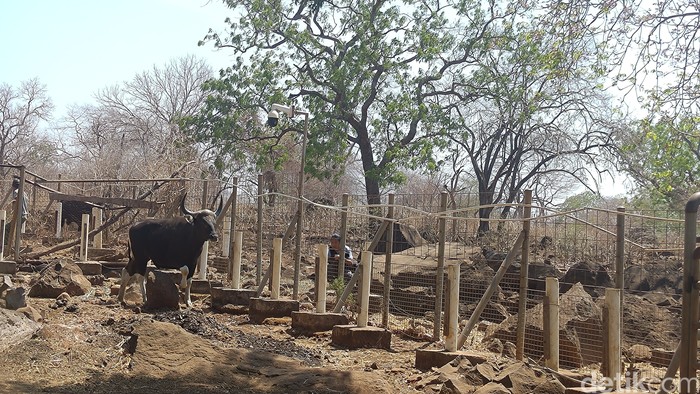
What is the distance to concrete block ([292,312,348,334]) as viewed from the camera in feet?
40.5

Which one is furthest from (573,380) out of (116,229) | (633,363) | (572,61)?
(116,229)

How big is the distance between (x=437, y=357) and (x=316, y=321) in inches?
125

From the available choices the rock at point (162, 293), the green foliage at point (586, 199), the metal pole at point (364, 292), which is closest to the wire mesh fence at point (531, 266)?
the metal pole at point (364, 292)

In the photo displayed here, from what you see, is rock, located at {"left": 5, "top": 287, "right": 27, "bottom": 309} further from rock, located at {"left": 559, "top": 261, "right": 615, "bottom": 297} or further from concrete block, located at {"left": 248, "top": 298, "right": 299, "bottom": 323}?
rock, located at {"left": 559, "top": 261, "right": 615, "bottom": 297}

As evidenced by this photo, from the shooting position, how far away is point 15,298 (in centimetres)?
1051

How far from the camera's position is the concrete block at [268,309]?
44.5 feet

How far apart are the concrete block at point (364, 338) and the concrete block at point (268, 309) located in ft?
7.88

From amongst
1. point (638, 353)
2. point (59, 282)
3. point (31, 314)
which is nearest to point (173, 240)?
point (59, 282)

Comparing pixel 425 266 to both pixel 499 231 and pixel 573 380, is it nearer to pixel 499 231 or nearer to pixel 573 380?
pixel 499 231

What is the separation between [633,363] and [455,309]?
228 centimetres

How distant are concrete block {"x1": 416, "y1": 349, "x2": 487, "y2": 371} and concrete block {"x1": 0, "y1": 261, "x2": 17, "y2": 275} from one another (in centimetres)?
1039

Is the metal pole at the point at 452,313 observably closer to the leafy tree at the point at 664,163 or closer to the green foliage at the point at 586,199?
the leafy tree at the point at 664,163

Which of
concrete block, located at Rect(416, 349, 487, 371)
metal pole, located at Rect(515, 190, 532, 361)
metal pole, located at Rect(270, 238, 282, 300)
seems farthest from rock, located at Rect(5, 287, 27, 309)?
metal pole, located at Rect(515, 190, 532, 361)

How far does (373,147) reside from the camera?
30.6m
